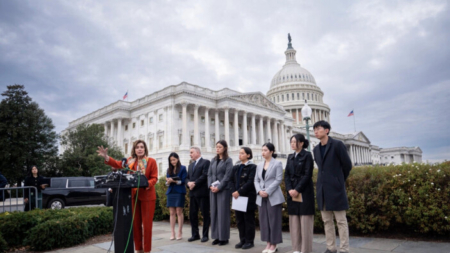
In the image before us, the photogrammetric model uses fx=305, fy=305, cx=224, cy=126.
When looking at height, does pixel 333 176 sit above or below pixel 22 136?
below

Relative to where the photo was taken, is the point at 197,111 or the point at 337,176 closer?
the point at 337,176

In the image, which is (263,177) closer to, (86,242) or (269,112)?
(86,242)

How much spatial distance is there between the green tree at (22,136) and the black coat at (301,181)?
30887 mm

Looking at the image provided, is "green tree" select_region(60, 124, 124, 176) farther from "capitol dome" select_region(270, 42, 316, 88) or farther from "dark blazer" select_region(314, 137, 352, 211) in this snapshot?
"capitol dome" select_region(270, 42, 316, 88)

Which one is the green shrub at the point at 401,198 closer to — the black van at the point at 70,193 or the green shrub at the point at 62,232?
the green shrub at the point at 62,232

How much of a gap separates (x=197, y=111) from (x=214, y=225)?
43139mm

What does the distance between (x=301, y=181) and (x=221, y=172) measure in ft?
7.72

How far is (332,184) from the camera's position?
19.4ft

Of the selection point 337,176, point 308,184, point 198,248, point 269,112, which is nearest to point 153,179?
point 198,248

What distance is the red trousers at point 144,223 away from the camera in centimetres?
597

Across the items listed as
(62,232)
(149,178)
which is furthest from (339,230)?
(62,232)

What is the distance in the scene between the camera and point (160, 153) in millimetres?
48656

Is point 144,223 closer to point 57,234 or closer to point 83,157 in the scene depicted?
point 57,234

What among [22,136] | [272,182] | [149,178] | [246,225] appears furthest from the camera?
[22,136]
